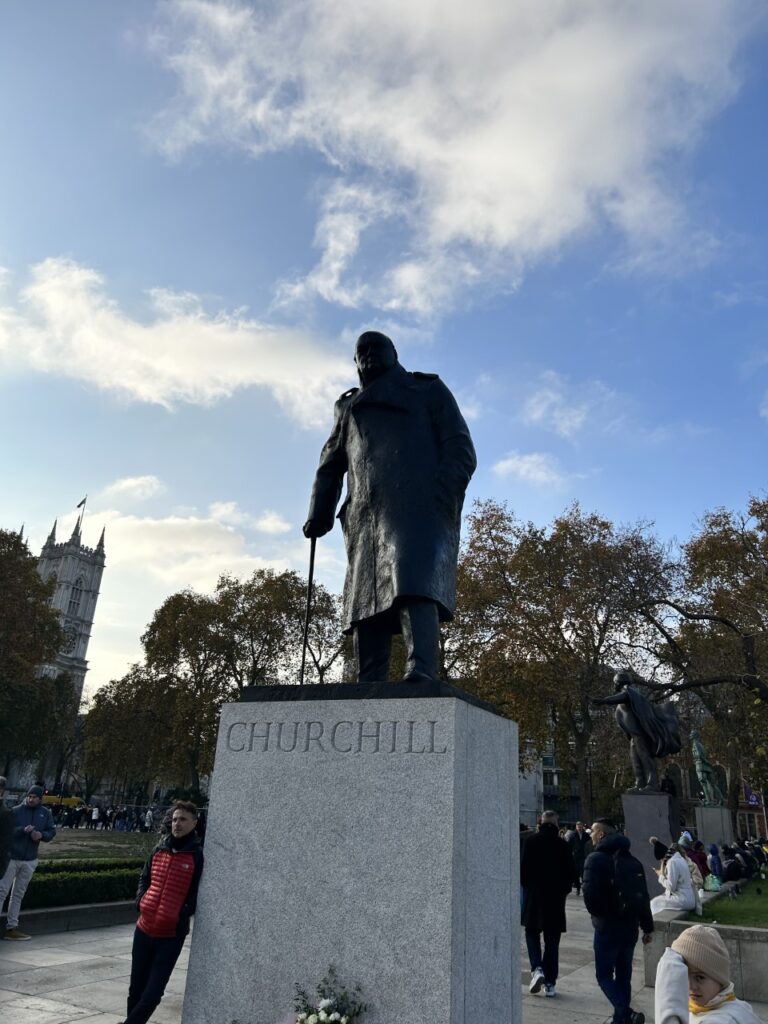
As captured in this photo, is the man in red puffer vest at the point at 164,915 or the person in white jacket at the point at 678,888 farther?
the person in white jacket at the point at 678,888

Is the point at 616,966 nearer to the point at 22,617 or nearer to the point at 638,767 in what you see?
the point at 638,767

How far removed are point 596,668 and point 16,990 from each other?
24.1m

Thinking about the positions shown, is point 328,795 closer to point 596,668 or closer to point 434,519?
point 434,519

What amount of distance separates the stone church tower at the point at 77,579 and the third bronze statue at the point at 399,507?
111549 mm

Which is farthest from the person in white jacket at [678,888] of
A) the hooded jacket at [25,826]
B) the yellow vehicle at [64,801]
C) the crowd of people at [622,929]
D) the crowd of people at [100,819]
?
the yellow vehicle at [64,801]

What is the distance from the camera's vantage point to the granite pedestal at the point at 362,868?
3771mm

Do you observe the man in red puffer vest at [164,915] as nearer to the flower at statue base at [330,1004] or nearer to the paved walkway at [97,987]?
the flower at statue base at [330,1004]

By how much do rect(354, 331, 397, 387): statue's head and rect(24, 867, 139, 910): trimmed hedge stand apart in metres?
8.46

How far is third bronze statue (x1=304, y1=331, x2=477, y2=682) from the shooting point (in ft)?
15.5

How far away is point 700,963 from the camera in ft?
7.95

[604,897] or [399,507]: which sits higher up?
[399,507]

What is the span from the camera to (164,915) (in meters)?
4.61

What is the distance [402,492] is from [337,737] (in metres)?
1.59

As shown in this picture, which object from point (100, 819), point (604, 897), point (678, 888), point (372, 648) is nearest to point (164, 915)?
point (372, 648)
